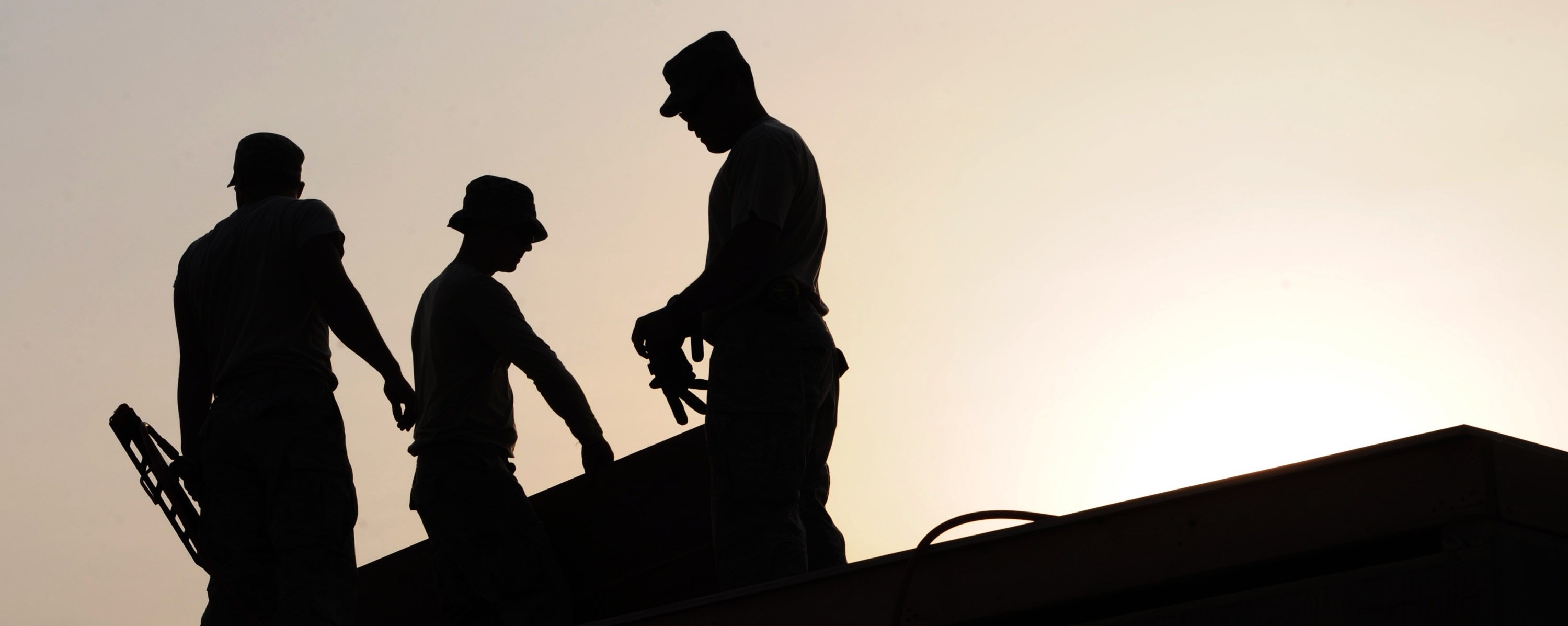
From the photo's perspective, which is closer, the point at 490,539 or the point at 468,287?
the point at 490,539

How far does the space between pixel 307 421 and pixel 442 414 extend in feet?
2.52

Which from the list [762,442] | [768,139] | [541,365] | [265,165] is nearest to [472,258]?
[541,365]

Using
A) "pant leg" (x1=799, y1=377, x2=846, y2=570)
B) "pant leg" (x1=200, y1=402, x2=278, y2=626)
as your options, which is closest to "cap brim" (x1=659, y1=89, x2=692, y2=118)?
"pant leg" (x1=799, y1=377, x2=846, y2=570)

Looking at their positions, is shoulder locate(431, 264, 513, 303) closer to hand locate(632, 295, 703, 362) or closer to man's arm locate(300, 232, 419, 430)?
man's arm locate(300, 232, 419, 430)

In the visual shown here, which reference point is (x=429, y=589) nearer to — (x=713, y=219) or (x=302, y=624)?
(x=302, y=624)

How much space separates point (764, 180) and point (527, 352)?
1.45 m

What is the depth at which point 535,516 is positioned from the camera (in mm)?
4738

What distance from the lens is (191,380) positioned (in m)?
4.40

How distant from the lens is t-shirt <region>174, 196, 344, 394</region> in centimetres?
407

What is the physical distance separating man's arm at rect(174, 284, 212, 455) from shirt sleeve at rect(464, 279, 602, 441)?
0.85 meters

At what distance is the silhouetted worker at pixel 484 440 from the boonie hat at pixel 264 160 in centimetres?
67

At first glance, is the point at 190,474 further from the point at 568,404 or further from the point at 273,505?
the point at 568,404

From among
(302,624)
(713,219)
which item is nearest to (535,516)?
(302,624)

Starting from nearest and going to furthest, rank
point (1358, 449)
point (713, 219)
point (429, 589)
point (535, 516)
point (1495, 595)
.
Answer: point (1495, 595) → point (1358, 449) → point (713, 219) → point (535, 516) → point (429, 589)
